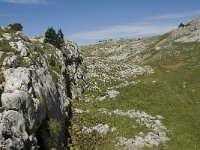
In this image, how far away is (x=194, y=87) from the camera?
3314 inches

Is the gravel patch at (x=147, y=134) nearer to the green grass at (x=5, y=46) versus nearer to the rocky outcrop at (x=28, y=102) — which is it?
the rocky outcrop at (x=28, y=102)

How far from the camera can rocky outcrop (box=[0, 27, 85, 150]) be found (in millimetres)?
37006

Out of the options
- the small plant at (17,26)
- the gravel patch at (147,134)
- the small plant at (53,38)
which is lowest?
the gravel patch at (147,134)

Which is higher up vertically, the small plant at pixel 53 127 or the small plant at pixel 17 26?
the small plant at pixel 17 26

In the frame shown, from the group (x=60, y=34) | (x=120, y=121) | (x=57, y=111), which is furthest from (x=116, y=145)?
(x=60, y=34)

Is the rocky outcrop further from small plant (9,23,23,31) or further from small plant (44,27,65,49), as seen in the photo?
small plant (44,27,65,49)

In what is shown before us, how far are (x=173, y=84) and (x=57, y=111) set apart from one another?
42088mm

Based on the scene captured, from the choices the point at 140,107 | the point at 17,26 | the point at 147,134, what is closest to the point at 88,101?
Result: the point at 140,107

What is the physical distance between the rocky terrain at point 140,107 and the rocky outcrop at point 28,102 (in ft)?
19.2

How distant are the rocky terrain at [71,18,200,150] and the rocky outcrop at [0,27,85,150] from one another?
19.2ft

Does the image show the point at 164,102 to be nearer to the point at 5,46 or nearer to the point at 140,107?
the point at 140,107

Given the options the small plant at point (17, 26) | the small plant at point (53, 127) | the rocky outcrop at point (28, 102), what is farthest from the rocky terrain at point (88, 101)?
the small plant at point (17, 26)

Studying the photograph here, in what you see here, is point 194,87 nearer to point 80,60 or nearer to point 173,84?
point 173,84

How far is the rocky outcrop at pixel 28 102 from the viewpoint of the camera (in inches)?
1457
